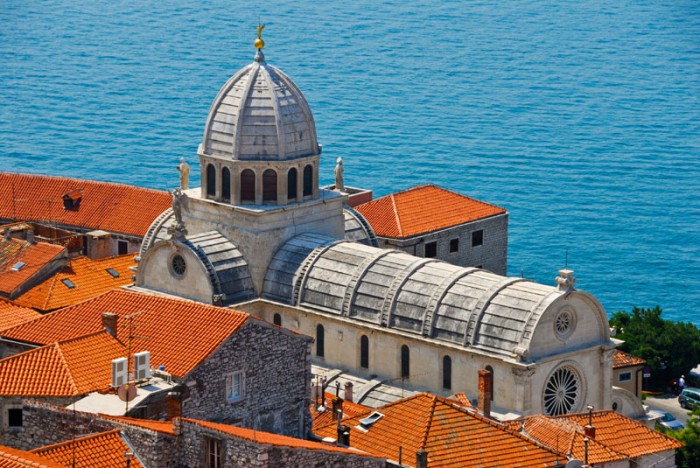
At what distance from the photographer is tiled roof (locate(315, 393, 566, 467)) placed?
197 ft

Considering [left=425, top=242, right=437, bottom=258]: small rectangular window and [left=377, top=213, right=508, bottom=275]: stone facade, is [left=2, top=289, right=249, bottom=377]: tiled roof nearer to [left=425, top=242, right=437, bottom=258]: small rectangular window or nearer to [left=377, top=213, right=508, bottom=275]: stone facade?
[left=377, top=213, right=508, bottom=275]: stone facade

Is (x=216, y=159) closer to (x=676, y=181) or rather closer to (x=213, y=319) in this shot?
(x=213, y=319)

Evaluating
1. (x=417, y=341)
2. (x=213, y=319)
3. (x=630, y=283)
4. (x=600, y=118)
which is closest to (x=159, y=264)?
(x=417, y=341)

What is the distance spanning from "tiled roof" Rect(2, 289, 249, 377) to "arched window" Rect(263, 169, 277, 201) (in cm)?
1327

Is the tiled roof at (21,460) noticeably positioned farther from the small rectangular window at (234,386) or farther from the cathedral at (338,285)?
the cathedral at (338,285)

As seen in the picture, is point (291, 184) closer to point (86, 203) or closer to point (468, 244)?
point (468, 244)

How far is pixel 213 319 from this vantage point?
61.0 m

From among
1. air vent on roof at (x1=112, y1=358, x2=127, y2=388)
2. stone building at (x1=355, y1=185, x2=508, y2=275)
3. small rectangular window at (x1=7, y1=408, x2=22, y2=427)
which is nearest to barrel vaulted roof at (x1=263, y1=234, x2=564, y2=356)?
stone building at (x1=355, y1=185, x2=508, y2=275)

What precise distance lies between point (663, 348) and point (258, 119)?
959 inches

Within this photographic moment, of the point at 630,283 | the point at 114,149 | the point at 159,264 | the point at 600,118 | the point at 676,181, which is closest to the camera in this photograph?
the point at 159,264

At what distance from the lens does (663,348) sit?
94.4m

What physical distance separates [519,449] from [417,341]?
14.8 m

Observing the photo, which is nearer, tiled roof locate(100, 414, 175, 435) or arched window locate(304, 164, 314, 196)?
tiled roof locate(100, 414, 175, 435)

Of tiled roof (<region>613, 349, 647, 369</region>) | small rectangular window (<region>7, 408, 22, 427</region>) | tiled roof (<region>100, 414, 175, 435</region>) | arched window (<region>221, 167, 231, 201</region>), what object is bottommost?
tiled roof (<region>613, 349, 647, 369</region>)
